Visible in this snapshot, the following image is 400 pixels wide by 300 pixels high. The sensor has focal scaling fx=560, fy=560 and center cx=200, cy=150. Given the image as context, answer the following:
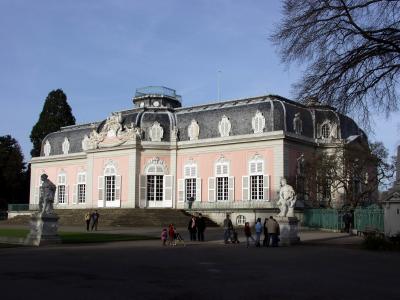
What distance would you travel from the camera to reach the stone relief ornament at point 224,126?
48594mm

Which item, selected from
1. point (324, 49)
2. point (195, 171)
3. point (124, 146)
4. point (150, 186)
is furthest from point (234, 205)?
point (324, 49)

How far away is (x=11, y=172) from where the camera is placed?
67.7 meters

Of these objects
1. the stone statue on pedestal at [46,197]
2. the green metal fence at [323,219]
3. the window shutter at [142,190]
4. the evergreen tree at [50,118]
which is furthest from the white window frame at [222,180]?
the evergreen tree at [50,118]

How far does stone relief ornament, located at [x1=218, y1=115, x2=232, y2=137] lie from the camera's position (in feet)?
159

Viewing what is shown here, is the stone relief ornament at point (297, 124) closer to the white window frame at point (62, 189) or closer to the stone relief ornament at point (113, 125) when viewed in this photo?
the stone relief ornament at point (113, 125)

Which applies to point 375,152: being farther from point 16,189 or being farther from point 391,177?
point 16,189

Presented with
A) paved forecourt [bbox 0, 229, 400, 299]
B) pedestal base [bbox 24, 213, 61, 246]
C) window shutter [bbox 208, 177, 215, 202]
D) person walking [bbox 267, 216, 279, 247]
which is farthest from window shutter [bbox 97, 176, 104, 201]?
paved forecourt [bbox 0, 229, 400, 299]

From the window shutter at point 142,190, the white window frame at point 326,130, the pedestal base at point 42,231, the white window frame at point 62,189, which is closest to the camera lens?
the pedestal base at point 42,231

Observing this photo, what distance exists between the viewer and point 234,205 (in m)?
46.2

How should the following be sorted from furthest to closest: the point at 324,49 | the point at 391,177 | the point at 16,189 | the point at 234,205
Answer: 1. the point at 16,189
2. the point at 234,205
3. the point at 391,177
4. the point at 324,49

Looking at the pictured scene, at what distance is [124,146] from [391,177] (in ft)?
75.7

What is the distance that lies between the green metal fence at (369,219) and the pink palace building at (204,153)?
10.3 m

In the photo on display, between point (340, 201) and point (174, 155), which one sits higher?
point (174, 155)

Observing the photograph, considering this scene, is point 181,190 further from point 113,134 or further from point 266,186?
point 266,186
